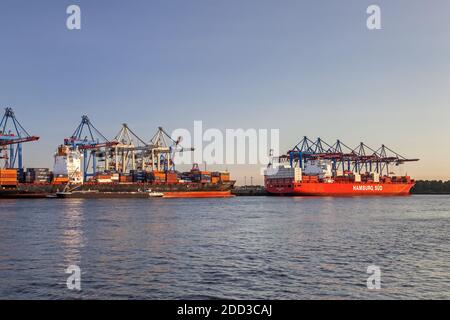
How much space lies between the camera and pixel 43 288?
1575cm

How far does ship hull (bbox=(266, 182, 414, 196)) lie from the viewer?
112938 millimetres

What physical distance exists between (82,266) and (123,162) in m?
98.5

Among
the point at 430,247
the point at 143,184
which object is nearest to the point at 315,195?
the point at 143,184

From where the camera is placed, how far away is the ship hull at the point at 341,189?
11294 cm

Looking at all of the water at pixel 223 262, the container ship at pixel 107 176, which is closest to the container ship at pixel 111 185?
the container ship at pixel 107 176

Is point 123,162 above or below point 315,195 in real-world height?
above

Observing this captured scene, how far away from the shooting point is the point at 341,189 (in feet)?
392

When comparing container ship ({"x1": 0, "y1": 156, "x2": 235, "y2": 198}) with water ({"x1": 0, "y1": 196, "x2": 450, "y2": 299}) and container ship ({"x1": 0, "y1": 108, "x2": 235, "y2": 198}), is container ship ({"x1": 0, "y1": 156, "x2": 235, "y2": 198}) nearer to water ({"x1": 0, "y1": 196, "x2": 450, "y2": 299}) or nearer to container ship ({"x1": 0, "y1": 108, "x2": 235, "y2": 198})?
container ship ({"x1": 0, "y1": 108, "x2": 235, "y2": 198})

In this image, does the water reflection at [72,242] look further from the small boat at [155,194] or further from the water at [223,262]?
the small boat at [155,194]

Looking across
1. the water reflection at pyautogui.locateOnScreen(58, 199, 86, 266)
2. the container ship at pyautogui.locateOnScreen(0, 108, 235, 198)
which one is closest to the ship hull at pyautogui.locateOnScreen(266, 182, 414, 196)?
the container ship at pyautogui.locateOnScreen(0, 108, 235, 198)

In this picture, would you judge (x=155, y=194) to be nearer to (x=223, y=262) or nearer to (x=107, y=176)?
(x=107, y=176)

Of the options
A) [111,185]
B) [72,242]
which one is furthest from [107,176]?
[72,242]

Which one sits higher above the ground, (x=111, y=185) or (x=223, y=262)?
(x=111, y=185)
